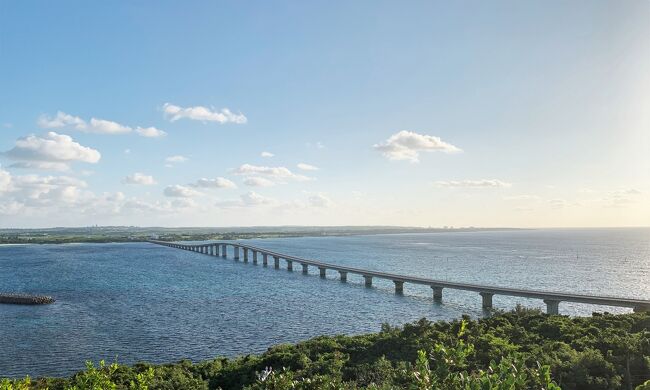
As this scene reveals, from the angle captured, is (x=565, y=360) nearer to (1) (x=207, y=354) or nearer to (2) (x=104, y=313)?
(1) (x=207, y=354)

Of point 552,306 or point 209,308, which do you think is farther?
point 209,308

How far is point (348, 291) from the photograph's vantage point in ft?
283

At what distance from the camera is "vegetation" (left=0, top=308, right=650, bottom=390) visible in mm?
20016

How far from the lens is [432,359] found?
16234 millimetres

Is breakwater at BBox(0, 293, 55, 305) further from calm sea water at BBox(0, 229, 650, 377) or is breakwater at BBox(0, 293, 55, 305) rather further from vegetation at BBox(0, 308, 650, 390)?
vegetation at BBox(0, 308, 650, 390)

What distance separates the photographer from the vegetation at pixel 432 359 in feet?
65.7

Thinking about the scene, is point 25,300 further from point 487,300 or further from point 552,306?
point 552,306

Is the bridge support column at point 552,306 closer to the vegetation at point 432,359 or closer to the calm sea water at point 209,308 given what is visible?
the calm sea water at point 209,308

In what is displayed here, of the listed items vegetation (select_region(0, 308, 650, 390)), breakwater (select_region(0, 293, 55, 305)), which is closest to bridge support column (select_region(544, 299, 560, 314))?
vegetation (select_region(0, 308, 650, 390))

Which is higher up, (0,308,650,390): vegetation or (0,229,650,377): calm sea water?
(0,308,650,390): vegetation

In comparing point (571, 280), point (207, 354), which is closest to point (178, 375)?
point (207, 354)

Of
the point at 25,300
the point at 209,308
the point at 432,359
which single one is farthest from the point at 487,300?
the point at 25,300

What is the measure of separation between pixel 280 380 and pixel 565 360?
18.9 meters

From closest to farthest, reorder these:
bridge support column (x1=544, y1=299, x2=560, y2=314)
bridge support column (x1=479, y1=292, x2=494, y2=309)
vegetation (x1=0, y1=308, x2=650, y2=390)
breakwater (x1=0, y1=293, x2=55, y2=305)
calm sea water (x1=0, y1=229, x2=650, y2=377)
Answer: vegetation (x1=0, y1=308, x2=650, y2=390) < calm sea water (x1=0, y1=229, x2=650, y2=377) < bridge support column (x1=544, y1=299, x2=560, y2=314) < bridge support column (x1=479, y1=292, x2=494, y2=309) < breakwater (x1=0, y1=293, x2=55, y2=305)
